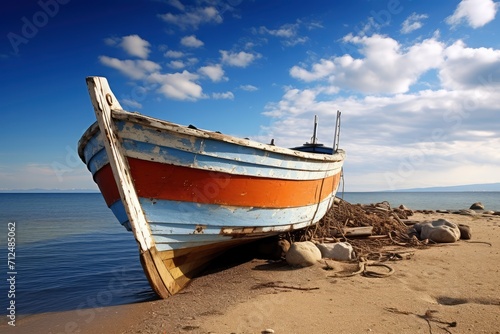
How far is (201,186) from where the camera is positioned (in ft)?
15.0

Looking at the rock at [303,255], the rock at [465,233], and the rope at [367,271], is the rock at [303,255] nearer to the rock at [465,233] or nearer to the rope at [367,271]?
the rope at [367,271]

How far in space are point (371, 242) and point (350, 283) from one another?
3473 mm

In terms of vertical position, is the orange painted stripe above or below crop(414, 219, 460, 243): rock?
above

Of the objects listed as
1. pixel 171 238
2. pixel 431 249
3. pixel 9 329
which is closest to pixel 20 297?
pixel 9 329

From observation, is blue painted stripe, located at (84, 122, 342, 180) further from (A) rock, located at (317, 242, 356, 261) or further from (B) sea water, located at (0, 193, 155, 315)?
(B) sea water, located at (0, 193, 155, 315)

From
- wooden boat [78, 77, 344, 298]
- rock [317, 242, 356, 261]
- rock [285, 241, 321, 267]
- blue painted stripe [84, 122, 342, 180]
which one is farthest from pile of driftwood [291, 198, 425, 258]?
blue painted stripe [84, 122, 342, 180]

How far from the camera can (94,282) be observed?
22.8 feet

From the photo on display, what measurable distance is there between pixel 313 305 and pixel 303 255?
172cm

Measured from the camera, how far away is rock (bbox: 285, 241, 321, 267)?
19.1ft

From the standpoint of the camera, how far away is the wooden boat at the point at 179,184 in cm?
416

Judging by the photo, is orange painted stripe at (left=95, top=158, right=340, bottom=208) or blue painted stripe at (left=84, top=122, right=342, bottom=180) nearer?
blue painted stripe at (left=84, top=122, right=342, bottom=180)

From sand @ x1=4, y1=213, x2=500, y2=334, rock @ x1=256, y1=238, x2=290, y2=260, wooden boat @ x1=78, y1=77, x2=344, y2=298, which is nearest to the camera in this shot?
sand @ x1=4, y1=213, x2=500, y2=334

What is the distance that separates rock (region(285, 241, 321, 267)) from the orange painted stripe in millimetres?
828

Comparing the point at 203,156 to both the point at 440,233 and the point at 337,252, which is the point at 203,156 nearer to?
the point at 337,252
